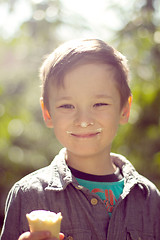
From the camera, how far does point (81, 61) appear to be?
2078 millimetres

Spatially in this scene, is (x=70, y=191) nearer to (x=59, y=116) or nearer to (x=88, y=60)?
(x=59, y=116)

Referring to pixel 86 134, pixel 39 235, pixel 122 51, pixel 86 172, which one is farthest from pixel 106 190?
pixel 122 51

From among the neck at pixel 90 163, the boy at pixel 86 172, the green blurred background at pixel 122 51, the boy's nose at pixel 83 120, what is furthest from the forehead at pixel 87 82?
the green blurred background at pixel 122 51

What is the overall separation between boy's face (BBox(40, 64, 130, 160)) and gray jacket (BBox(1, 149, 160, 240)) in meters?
0.19

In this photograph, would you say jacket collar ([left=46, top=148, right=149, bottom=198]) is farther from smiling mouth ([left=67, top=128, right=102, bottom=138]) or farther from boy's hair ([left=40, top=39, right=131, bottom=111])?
boy's hair ([left=40, top=39, right=131, bottom=111])

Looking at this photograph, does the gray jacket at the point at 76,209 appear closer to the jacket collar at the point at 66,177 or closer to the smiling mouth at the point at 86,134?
the jacket collar at the point at 66,177

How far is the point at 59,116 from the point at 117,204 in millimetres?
581

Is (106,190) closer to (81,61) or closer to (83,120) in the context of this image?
(83,120)

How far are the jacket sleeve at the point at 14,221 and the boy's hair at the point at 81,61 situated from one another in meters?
0.60

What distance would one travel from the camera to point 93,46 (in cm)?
217

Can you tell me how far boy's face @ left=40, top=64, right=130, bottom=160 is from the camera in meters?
2.02

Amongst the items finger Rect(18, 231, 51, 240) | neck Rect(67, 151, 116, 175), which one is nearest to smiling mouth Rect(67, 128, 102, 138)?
neck Rect(67, 151, 116, 175)

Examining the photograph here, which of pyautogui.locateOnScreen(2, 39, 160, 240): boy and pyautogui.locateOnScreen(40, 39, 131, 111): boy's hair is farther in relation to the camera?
pyautogui.locateOnScreen(40, 39, 131, 111): boy's hair

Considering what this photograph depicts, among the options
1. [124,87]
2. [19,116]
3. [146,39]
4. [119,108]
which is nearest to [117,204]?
[119,108]
